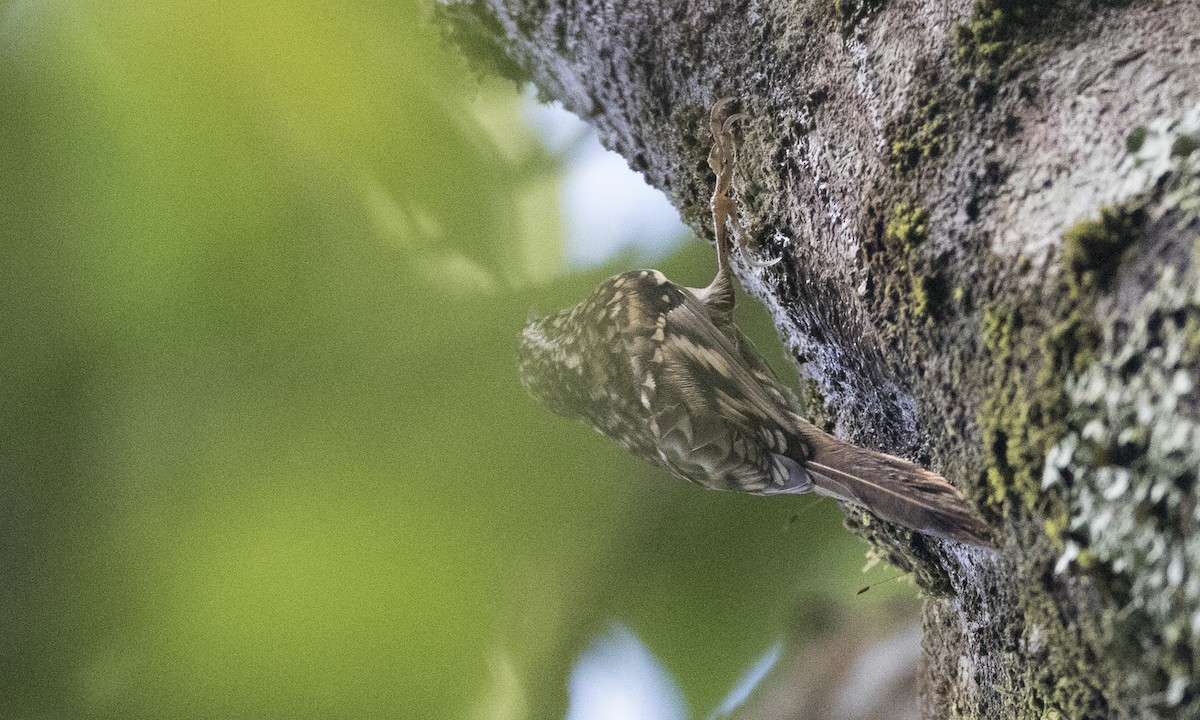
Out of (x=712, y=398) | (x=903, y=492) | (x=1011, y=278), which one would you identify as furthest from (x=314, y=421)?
(x=1011, y=278)

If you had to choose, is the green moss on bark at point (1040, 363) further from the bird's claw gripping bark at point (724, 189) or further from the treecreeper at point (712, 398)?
the bird's claw gripping bark at point (724, 189)

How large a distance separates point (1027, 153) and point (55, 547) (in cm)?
192

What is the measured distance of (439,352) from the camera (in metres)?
1.74

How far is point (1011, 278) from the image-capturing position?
0.69 metres

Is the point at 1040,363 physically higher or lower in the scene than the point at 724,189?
lower

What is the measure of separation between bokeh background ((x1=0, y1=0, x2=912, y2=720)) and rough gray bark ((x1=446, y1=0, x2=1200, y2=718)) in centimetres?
59

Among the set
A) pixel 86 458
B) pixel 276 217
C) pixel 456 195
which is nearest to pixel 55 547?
pixel 86 458

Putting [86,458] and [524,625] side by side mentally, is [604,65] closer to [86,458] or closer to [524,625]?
[524,625]

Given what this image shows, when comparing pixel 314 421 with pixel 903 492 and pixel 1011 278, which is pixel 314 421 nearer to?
pixel 903 492

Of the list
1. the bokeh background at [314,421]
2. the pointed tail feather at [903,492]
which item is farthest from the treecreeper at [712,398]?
the bokeh background at [314,421]

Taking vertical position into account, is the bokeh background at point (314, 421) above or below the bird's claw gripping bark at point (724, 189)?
below

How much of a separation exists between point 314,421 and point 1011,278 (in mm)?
1472

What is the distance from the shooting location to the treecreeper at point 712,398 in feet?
2.82

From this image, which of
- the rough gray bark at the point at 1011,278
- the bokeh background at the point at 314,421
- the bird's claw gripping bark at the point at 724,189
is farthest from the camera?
the bokeh background at the point at 314,421
